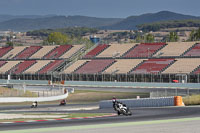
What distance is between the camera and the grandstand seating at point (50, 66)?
99.3 m

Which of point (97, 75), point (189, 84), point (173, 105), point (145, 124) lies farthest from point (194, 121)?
point (97, 75)

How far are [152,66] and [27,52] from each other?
41728mm

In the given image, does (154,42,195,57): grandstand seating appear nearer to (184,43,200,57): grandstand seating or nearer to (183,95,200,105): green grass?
(184,43,200,57): grandstand seating

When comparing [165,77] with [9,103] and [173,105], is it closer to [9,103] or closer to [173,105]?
[9,103]

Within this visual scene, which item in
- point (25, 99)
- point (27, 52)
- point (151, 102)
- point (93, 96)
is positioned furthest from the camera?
point (27, 52)

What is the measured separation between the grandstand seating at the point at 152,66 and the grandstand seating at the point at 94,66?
747 cm

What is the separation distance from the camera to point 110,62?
96.1 m

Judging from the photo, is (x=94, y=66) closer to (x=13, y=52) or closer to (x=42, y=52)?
(x=42, y=52)

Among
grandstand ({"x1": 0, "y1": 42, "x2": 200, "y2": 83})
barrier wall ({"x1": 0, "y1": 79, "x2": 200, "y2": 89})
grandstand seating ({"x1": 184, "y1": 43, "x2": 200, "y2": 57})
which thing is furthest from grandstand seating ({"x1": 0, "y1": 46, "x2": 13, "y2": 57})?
grandstand seating ({"x1": 184, "y1": 43, "x2": 200, "y2": 57})

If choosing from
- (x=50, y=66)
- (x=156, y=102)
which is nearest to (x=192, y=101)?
(x=156, y=102)

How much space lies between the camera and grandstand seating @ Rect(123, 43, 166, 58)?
9621 centimetres

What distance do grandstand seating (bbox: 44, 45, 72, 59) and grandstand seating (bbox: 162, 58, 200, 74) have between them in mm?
32440

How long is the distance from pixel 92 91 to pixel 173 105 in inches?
1407

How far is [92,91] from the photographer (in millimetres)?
76938
